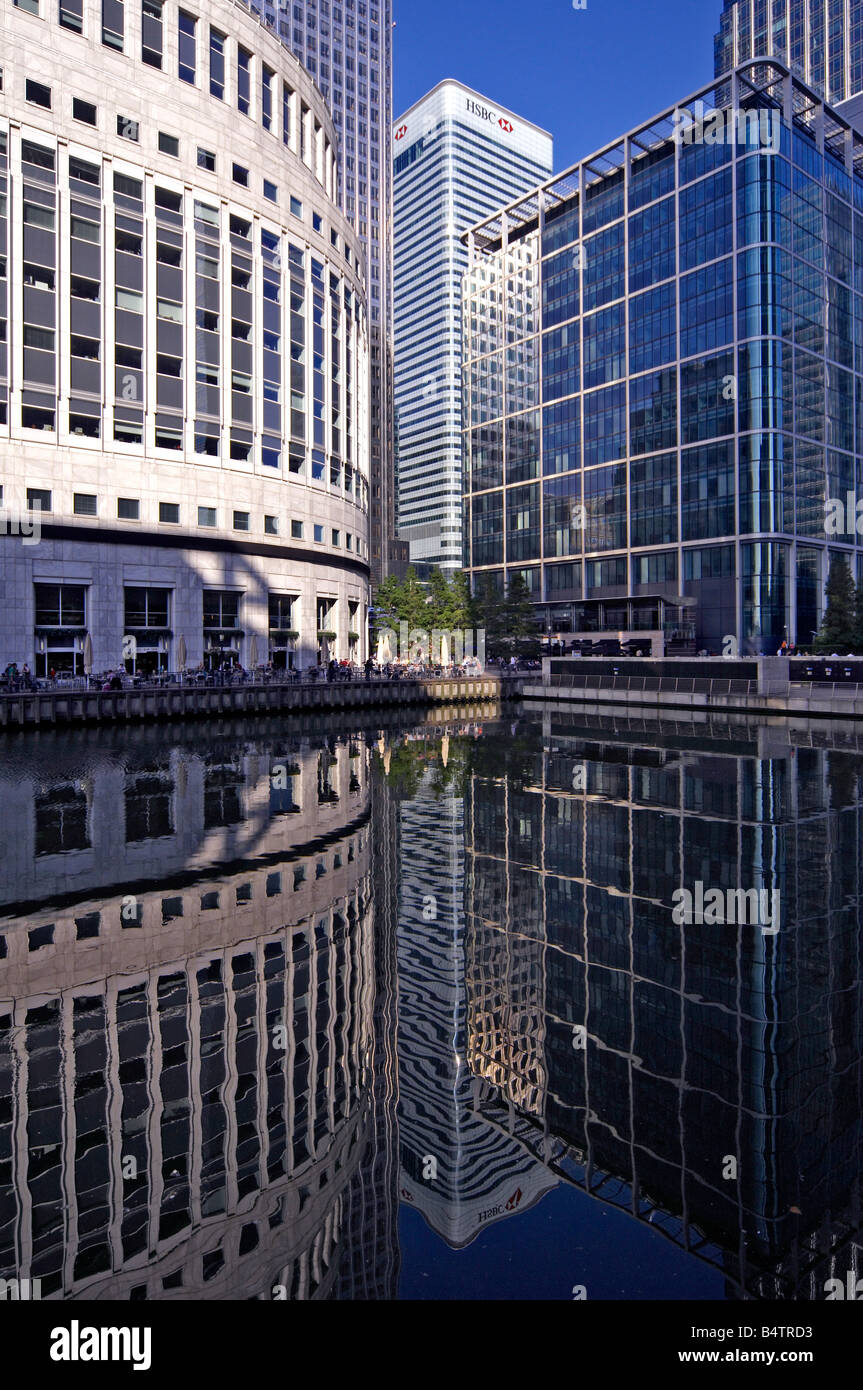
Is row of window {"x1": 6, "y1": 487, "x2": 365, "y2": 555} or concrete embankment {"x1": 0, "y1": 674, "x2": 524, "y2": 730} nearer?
concrete embankment {"x1": 0, "y1": 674, "x2": 524, "y2": 730}

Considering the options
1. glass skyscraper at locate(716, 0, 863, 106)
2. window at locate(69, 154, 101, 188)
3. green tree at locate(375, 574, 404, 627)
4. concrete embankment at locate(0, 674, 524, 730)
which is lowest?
concrete embankment at locate(0, 674, 524, 730)

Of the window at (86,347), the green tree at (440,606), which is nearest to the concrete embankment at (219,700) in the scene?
the window at (86,347)

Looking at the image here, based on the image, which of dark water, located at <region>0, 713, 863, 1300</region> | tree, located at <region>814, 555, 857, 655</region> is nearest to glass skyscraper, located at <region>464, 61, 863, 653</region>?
tree, located at <region>814, 555, 857, 655</region>

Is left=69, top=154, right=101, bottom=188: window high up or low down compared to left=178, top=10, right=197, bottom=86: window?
down

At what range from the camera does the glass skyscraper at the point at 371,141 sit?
143000 millimetres

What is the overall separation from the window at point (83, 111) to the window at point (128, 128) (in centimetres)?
179

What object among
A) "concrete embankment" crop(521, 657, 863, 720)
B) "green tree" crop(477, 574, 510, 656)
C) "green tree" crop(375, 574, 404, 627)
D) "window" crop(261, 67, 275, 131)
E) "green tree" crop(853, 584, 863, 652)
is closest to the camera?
"concrete embankment" crop(521, 657, 863, 720)

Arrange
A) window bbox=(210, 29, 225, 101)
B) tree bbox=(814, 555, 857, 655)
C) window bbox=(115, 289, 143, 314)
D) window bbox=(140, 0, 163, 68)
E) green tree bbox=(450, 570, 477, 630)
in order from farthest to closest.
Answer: green tree bbox=(450, 570, 477, 630), tree bbox=(814, 555, 857, 655), window bbox=(210, 29, 225, 101), window bbox=(140, 0, 163, 68), window bbox=(115, 289, 143, 314)

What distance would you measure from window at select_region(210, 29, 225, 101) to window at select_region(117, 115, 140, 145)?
8.12m

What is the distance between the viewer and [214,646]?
200ft

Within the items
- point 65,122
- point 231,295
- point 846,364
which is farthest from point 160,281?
point 846,364

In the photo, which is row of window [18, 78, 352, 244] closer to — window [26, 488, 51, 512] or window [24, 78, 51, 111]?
window [24, 78, 51, 111]

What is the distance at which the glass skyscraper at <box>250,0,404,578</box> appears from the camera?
143m

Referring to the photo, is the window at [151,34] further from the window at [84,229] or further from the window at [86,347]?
the window at [86,347]
